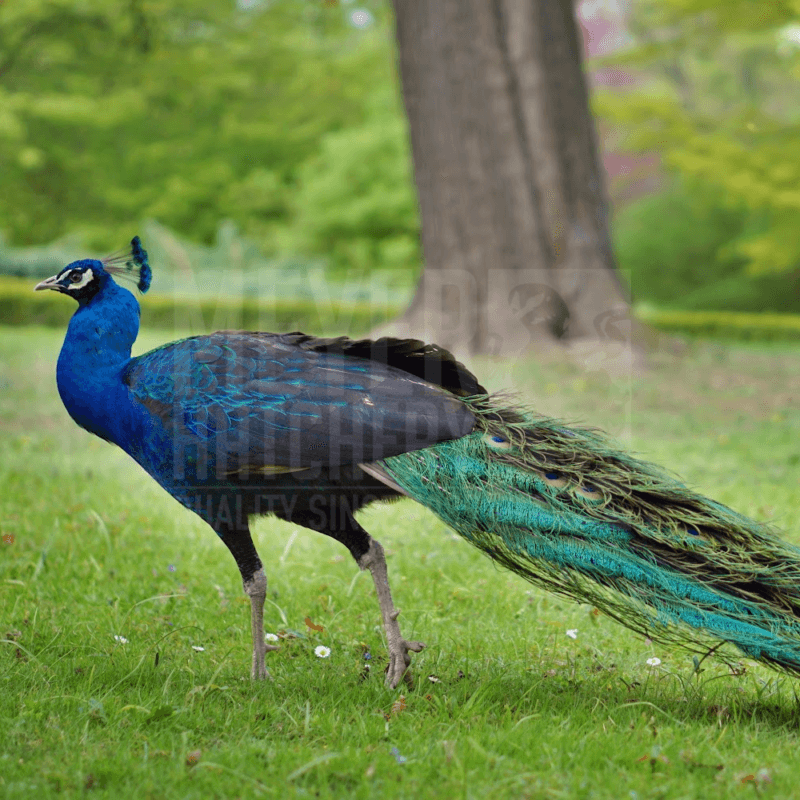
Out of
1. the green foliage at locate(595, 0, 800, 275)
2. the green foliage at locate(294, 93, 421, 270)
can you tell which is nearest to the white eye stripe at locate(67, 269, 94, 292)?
the green foliage at locate(595, 0, 800, 275)

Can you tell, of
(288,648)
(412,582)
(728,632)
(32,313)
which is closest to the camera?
(728,632)

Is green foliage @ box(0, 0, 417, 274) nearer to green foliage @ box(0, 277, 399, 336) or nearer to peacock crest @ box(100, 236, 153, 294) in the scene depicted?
green foliage @ box(0, 277, 399, 336)

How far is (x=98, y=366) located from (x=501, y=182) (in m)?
7.26

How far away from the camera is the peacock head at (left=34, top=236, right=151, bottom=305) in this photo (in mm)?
3717

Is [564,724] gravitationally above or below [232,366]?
below

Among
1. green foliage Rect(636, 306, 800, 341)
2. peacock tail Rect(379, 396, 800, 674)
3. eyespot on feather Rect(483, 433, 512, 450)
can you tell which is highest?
eyespot on feather Rect(483, 433, 512, 450)

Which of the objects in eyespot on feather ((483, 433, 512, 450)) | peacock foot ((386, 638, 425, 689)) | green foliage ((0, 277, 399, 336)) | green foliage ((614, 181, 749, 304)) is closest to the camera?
eyespot on feather ((483, 433, 512, 450))

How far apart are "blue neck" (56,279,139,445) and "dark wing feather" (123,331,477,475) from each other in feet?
0.26

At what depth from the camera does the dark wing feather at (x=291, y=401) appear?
10.8 feet

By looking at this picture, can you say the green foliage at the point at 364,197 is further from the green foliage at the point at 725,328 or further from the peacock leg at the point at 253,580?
the peacock leg at the point at 253,580

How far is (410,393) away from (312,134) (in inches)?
825

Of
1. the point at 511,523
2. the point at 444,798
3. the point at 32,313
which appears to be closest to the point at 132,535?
the point at 511,523

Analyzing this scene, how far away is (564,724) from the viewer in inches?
119

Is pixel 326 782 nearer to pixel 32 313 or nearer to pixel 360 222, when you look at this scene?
pixel 32 313
